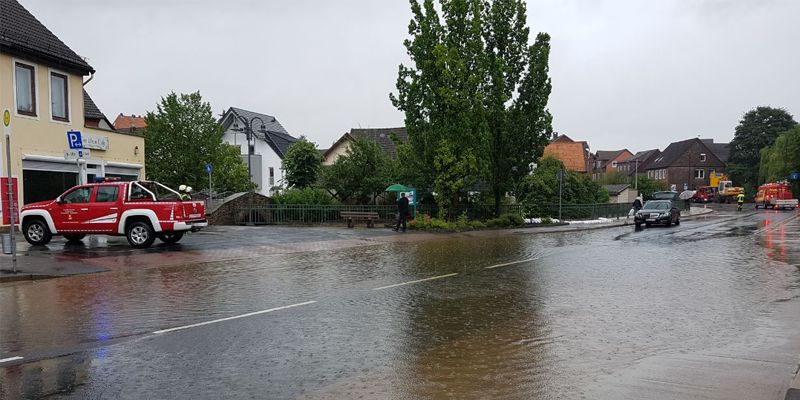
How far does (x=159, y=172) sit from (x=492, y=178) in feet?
70.1

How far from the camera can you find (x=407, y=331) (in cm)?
729

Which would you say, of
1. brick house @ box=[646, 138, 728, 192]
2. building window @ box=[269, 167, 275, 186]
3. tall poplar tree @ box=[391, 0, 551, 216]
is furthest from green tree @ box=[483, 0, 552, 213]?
brick house @ box=[646, 138, 728, 192]

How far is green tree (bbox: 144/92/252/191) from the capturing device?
37.4m

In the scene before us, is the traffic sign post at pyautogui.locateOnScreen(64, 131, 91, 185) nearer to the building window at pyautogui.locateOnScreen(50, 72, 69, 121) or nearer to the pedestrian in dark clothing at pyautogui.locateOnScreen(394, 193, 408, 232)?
the building window at pyautogui.locateOnScreen(50, 72, 69, 121)

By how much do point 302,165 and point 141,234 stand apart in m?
22.0

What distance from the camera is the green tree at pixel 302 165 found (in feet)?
125

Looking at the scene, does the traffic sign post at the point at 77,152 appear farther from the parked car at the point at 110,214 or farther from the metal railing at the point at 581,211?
the metal railing at the point at 581,211

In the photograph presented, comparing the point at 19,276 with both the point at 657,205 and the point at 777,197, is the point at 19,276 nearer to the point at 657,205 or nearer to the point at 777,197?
the point at 657,205

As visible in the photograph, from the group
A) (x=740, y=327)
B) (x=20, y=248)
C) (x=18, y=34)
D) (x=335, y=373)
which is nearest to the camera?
(x=335, y=373)

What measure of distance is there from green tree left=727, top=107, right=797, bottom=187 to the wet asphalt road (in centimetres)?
8629

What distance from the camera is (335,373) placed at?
18.3 feet

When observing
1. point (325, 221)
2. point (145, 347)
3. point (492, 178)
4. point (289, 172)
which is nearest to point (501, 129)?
point (492, 178)

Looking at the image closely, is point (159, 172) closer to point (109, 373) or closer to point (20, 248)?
point (20, 248)

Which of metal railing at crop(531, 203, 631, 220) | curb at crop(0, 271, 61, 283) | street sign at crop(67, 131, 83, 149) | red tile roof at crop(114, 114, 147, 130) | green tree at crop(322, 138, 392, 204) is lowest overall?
curb at crop(0, 271, 61, 283)
